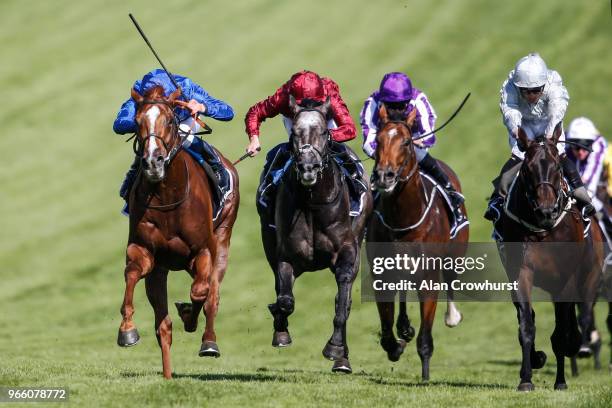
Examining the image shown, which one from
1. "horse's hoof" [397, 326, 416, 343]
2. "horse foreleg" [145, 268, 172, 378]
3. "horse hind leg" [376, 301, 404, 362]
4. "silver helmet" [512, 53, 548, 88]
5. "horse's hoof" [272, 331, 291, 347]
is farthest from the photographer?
"horse's hoof" [397, 326, 416, 343]

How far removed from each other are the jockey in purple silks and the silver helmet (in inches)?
48.8

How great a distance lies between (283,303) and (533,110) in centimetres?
378

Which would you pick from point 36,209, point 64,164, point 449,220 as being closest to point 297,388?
point 449,220

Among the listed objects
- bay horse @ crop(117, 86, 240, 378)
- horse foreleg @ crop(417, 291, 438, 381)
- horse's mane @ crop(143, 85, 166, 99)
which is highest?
horse's mane @ crop(143, 85, 166, 99)

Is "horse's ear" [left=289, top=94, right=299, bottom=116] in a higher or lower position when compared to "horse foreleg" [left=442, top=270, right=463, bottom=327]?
higher

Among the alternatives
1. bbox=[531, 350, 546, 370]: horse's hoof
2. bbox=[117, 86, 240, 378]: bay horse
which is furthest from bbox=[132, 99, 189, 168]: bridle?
bbox=[531, 350, 546, 370]: horse's hoof

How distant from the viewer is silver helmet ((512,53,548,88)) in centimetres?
1433

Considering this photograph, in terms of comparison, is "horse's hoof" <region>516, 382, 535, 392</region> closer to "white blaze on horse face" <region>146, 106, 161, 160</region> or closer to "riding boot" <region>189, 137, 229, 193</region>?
"riding boot" <region>189, 137, 229, 193</region>

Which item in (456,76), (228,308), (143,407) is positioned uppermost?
(456,76)

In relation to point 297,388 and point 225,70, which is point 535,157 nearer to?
point 297,388

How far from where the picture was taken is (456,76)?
4262 cm

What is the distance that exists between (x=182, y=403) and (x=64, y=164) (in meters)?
27.8

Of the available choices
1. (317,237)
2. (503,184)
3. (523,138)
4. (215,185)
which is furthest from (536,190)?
(215,185)

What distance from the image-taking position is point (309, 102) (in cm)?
1350
